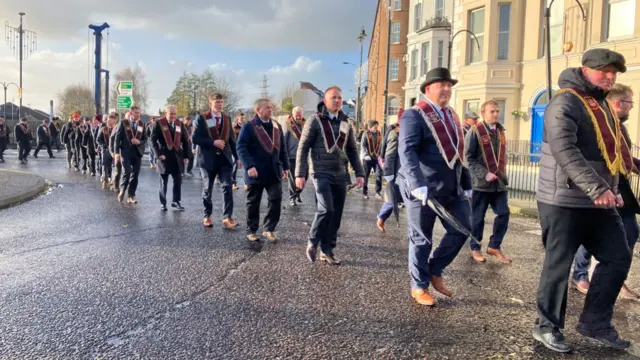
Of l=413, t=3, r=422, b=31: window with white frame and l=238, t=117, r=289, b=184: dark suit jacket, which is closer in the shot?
l=238, t=117, r=289, b=184: dark suit jacket

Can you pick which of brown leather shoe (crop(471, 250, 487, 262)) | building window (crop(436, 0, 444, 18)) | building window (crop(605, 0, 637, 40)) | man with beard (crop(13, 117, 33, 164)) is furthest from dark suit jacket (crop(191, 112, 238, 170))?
building window (crop(436, 0, 444, 18))

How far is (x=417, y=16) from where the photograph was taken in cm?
3397

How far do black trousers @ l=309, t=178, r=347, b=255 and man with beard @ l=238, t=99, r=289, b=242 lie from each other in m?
1.26

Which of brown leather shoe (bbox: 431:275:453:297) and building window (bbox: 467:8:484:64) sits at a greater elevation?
building window (bbox: 467:8:484:64)

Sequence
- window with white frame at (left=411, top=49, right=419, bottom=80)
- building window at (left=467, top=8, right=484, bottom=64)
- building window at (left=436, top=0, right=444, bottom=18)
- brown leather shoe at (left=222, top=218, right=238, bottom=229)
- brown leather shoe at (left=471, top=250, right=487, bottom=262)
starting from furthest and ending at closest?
window with white frame at (left=411, top=49, right=419, bottom=80) → building window at (left=436, top=0, right=444, bottom=18) → building window at (left=467, top=8, right=484, bottom=64) → brown leather shoe at (left=222, top=218, right=238, bottom=229) → brown leather shoe at (left=471, top=250, right=487, bottom=262)

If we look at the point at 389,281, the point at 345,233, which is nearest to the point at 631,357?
the point at 389,281

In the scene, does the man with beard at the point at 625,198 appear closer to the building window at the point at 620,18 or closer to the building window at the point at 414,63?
the building window at the point at 620,18

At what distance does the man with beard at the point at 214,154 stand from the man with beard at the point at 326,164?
2.37m

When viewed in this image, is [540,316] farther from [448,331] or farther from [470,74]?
[470,74]

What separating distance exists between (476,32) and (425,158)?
20.2 m

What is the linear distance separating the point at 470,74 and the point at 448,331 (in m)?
20.5

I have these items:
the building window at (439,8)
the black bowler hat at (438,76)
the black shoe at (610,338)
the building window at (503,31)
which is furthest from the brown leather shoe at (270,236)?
the building window at (439,8)

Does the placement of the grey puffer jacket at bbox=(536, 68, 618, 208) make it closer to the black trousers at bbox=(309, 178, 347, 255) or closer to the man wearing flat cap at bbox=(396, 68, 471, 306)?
the man wearing flat cap at bbox=(396, 68, 471, 306)

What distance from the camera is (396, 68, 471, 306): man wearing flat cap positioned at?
4441 millimetres
